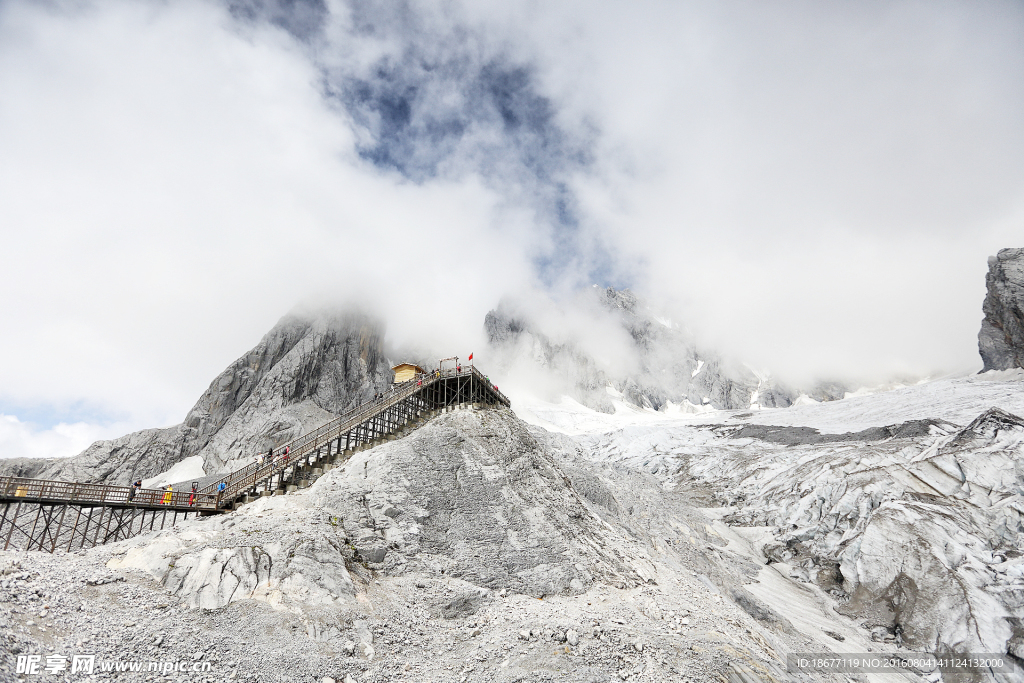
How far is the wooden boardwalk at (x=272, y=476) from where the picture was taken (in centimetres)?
2280

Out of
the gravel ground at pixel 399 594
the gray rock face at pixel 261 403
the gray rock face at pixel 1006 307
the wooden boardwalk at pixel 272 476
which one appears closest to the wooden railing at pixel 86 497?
the wooden boardwalk at pixel 272 476

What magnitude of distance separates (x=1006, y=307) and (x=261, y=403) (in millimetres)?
159488

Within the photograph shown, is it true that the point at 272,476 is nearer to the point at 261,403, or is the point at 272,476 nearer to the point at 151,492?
the point at 151,492

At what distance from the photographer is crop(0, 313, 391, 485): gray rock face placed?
7388 cm

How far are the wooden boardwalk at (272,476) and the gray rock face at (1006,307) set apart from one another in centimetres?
12657

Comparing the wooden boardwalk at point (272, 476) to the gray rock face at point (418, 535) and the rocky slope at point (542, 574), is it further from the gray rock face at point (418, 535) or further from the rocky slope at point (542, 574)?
the gray rock face at point (418, 535)

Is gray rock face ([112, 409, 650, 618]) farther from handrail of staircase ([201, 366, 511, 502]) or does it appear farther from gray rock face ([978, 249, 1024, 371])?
gray rock face ([978, 249, 1024, 371])

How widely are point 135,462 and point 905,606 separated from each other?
320 feet

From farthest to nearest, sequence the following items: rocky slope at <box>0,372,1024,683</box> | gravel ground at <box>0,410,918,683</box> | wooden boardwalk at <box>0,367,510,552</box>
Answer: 1. wooden boardwalk at <box>0,367,510,552</box>
2. rocky slope at <box>0,372,1024,683</box>
3. gravel ground at <box>0,410,918,683</box>

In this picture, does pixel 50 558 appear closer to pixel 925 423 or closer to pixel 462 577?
pixel 462 577

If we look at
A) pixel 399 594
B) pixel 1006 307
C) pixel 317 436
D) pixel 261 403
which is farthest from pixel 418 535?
pixel 1006 307

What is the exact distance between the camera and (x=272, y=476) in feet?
83.1

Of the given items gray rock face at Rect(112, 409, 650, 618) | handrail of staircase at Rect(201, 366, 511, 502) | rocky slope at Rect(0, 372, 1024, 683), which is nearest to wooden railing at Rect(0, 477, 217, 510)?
handrail of staircase at Rect(201, 366, 511, 502)

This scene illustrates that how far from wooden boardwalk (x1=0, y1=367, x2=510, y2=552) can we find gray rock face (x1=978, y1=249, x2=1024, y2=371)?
415 feet
